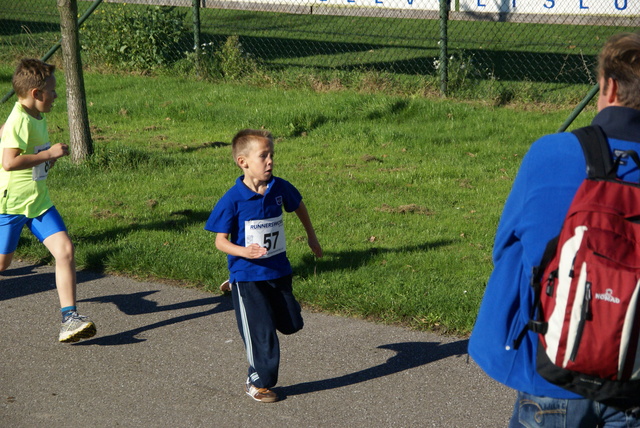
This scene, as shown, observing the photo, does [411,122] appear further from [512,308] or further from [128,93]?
[512,308]

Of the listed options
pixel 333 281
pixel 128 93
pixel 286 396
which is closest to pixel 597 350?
pixel 286 396

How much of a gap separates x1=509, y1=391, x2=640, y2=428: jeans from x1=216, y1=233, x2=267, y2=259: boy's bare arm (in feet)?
5.95

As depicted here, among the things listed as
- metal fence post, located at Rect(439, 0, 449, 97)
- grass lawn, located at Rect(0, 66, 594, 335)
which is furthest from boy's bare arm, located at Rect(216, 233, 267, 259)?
metal fence post, located at Rect(439, 0, 449, 97)

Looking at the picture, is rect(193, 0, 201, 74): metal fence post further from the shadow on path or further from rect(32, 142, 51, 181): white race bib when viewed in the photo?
rect(32, 142, 51, 181): white race bib

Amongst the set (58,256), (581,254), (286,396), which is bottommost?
(286,396)

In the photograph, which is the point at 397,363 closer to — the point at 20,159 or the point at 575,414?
the point at 575,414

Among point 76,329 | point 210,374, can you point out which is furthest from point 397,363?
point 76,329

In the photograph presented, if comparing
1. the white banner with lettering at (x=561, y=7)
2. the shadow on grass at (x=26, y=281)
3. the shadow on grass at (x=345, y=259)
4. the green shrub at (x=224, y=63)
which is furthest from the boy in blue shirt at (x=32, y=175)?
the white banner with lettering at (x=561, y=7)

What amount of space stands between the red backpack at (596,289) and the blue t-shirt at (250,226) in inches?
83.5

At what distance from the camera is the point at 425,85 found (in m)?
11.4

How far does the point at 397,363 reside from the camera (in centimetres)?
457

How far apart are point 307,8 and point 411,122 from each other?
11.2ft

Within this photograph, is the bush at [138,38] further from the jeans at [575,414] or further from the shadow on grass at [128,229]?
the jeans at [575,414]

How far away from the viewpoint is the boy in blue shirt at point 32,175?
16.2 feet
